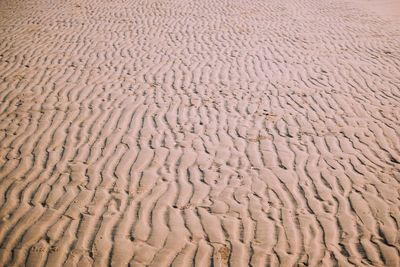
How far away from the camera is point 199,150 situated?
191 inches

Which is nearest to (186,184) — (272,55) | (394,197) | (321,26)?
(394,197)

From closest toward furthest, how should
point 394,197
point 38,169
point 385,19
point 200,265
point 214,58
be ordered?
point 200,265 → point 394,197 → point 38,169 → point 214,58 → point 385,19

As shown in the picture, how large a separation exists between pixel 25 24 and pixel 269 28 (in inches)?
340

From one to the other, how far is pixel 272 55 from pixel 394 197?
522 centimetres

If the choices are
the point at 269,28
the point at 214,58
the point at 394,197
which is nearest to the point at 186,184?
the point at 394,197

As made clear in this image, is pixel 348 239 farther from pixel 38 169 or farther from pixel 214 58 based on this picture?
pixel 214 58

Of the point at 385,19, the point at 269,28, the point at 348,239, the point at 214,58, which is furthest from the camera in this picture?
the point at 385,19

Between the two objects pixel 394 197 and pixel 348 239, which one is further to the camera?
pixel 394 197

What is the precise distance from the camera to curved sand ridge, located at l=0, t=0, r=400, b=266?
3461 millimetres

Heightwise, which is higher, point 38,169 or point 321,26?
point 321,26

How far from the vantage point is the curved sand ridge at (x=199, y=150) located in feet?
11.4

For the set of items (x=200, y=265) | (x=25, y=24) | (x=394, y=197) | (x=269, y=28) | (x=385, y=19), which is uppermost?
(x=385, y=19)

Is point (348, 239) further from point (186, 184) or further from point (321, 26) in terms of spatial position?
point (321, 26)

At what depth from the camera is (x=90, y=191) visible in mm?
4082
